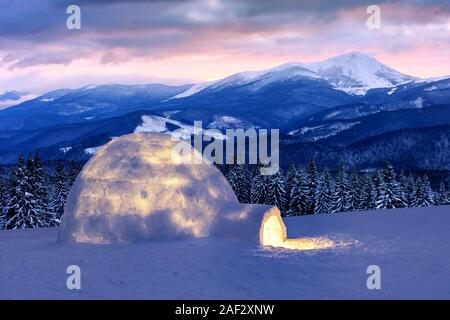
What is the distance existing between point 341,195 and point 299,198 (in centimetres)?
327

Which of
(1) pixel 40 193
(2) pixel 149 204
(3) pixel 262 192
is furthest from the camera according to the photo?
(3) pixel 262 192

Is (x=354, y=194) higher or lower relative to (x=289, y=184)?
lower

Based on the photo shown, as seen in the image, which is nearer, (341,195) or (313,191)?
(341,195)

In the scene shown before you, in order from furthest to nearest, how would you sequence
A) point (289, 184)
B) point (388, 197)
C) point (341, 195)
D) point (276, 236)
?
point (289, 184) < point (341, 195) < point (388, 197) < point (276, 236)

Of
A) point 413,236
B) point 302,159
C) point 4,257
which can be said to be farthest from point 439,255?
point 302,159

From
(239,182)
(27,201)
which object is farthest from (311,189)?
(27,201)

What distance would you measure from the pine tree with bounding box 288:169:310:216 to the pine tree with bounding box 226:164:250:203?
Result: 3577 mm

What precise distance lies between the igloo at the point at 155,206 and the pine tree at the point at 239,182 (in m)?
26.6

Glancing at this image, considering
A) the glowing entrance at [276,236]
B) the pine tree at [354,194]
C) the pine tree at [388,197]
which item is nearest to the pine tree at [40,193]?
the glowing entrance at [276,236]

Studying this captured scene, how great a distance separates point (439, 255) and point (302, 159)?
17293cm

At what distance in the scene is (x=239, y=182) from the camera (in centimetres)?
4494

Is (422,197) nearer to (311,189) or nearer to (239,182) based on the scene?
(311,189)

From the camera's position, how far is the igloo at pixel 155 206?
1670cm

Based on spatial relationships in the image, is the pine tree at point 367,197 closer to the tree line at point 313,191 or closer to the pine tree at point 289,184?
the tree line at point 313,191
